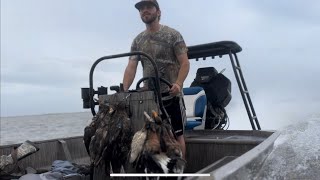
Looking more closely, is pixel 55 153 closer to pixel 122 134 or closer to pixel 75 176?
pixel 75 176

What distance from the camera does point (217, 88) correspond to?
7883mm

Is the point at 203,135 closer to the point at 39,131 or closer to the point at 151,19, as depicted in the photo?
the point at 151,19

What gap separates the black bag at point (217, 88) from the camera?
7867mm

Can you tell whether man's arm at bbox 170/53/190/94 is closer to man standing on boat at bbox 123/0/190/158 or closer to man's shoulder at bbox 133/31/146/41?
man standing on boat at bbox 123/0/190/158

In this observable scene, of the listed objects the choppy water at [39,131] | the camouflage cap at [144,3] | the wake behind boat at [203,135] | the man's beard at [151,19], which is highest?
the camouflage cap at [144,3]

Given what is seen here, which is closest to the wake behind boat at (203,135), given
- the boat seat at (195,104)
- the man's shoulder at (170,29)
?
the boat seat at (195,104)

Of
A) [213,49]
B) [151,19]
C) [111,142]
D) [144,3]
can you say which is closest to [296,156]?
[213,49]

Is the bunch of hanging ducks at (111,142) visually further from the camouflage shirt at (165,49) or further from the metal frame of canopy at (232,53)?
the metal frame of canopy at (232,53)

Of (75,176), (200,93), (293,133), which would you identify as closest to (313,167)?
(200,93)

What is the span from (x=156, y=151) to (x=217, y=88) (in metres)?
4.89

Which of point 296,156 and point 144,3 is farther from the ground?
point 144,3

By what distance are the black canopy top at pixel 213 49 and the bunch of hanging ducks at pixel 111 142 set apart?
12.5 ft

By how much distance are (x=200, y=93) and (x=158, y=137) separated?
401 centimetres

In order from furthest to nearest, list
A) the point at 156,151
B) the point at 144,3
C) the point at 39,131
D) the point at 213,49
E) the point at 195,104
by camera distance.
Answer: the point at 39,131 < the point at 213,49 < the point at 195,104 < the point at 144,3 < the point at 156,151
